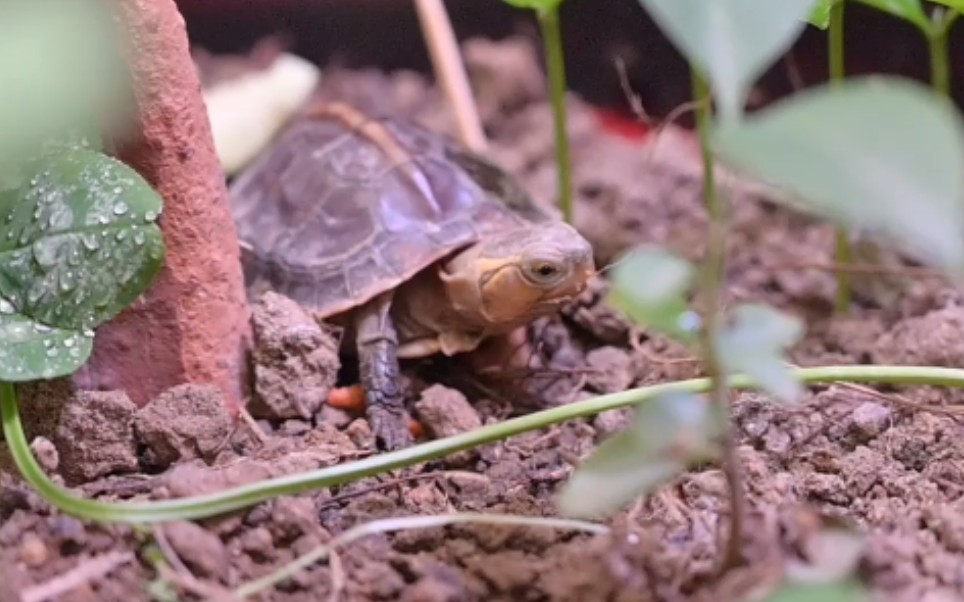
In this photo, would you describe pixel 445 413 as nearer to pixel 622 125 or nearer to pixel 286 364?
pixel 286 364

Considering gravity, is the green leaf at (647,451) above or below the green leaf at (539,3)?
below

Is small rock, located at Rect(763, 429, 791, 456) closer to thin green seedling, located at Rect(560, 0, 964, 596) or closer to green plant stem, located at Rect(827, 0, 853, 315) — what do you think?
green plant stem, located at Rect(827, 0, 853, 315)

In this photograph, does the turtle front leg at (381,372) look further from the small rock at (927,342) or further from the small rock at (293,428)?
the small rock at (927,342)

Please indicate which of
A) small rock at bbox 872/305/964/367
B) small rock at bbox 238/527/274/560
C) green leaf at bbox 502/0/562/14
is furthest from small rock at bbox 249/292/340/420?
small rock at bbox 872/305/964/367

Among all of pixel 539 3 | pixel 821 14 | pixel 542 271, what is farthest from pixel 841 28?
pixel 542 271

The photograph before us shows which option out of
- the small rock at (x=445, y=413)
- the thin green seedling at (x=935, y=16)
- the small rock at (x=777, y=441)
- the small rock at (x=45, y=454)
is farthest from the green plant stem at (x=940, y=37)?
the small rock at (x=45, y=454)

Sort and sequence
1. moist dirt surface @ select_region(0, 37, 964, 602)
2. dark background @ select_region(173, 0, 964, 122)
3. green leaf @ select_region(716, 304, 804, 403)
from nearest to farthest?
green leaf @ select_region(716, 304, 804, 403)
moist dirt surface @ select_region(0, 37, 964, 602)
dark background @ select_region(173, 0, 964, 122)

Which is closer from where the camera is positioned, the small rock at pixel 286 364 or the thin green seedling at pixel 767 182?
the thin green seedling at pixel 767 182
